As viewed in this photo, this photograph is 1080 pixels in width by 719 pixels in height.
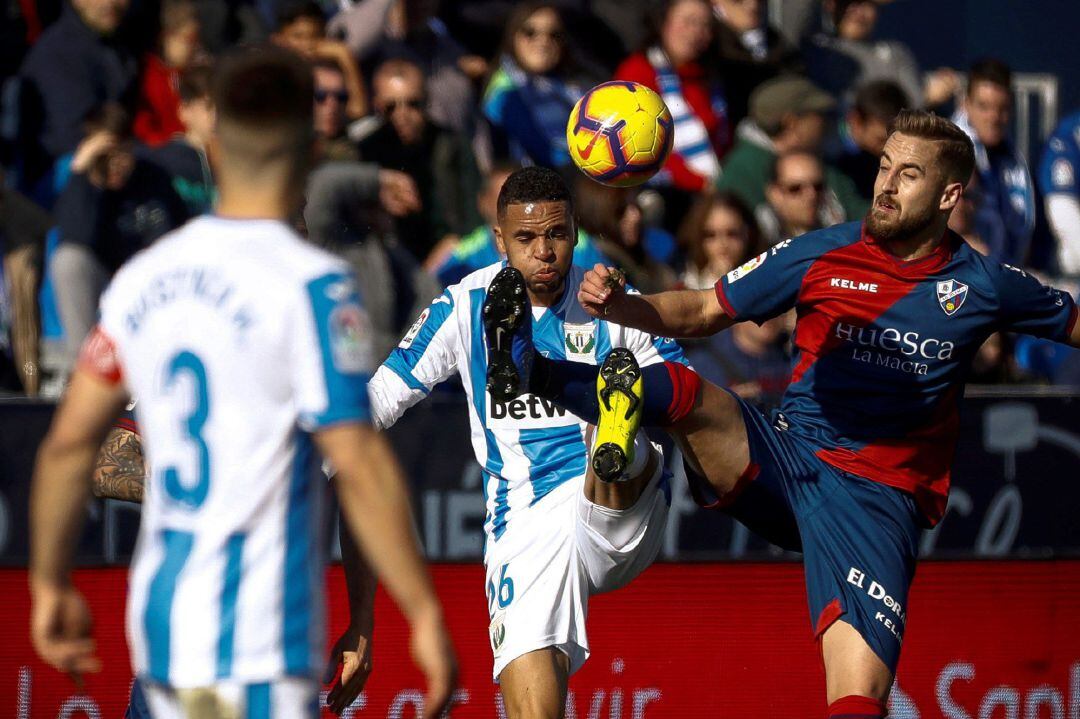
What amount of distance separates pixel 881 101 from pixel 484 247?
3016 mm

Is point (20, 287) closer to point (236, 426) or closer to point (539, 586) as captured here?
point (539, 586)

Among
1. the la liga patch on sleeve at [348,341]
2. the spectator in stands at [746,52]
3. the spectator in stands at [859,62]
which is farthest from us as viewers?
the spectator in stands at [859,62]

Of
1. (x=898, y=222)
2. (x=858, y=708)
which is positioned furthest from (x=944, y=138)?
(x=858, y=708)

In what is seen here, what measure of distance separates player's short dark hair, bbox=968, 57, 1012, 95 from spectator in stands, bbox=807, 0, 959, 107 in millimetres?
444

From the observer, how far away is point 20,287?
27.8ft

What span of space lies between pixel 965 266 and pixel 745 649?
2618 mm

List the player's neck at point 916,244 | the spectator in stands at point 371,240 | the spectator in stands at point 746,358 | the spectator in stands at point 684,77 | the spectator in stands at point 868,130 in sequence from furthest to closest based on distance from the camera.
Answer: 1. the spectator in stands at point 868,130
2. the spectator in stands at point 684,77
3. the spectator in stands at point 371,240
4. the spectator in stands at point 746,358
5. the player's neck at point 916,244

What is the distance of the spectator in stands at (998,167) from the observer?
10.1 meters

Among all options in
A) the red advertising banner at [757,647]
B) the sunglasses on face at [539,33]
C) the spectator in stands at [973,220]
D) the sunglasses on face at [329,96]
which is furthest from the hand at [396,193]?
the spectator in stands at [973,220]

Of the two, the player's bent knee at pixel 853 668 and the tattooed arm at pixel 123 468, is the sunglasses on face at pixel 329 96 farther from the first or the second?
the player's bent knee at pixel 853 668

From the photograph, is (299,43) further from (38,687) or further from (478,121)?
(38,687)

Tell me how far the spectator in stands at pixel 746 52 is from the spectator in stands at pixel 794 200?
2.88 ft

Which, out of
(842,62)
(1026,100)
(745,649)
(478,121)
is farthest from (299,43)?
(1026,100)

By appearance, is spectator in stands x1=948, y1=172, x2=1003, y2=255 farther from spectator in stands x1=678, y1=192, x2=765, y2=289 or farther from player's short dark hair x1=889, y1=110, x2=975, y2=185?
player's short dark hair x1=889, y1=110, x2=975, y2=185
